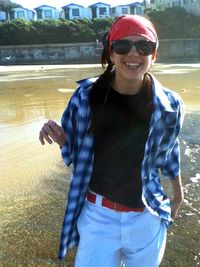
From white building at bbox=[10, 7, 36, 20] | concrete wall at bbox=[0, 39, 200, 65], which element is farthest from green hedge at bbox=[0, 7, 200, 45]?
white building at bbox=[10, 7, 36, 20]

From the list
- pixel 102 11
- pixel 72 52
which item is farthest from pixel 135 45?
pixel 102 11

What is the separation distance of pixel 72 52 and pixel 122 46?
5490 centimetres

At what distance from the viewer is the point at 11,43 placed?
5694 cm

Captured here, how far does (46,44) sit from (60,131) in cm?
5608

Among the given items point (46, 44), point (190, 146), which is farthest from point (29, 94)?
point (46, 44)

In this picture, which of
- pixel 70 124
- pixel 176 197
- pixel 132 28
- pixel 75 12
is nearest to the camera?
pixel 132 28

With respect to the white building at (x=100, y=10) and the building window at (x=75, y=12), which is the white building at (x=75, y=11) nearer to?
the building window at (x=75, y=12)

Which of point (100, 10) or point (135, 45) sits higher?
point (135, 45)

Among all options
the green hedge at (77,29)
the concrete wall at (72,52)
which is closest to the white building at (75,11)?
the green hedge at (77,29)

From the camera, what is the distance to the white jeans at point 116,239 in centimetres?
206

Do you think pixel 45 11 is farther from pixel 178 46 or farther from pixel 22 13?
pixel 178 46

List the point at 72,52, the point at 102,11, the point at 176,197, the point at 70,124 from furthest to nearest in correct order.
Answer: the point at 102,11
the point at 72,52
the point at 176,197
the point at 70,124

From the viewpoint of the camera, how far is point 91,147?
2.13m

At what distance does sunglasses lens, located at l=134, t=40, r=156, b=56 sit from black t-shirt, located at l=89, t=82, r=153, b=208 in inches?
8.8
